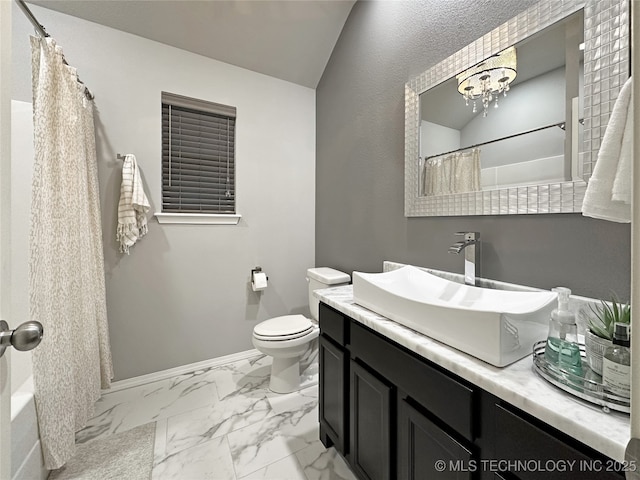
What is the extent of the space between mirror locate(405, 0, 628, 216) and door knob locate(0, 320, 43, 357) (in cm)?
148

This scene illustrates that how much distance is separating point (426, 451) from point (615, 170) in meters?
0.90

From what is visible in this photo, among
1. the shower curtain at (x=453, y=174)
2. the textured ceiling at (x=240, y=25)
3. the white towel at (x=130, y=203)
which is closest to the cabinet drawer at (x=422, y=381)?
the shower curtain at (x=453, y=174)

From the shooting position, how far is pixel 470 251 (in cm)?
114

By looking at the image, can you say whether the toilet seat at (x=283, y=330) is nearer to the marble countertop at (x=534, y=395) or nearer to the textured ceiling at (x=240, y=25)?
the marble countertop at (x=534, y=395)

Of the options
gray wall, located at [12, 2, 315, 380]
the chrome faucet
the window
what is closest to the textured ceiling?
gray wall, located at [12, 2, 315, 380]

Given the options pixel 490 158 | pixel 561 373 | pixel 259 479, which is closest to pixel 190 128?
pixel 490 158

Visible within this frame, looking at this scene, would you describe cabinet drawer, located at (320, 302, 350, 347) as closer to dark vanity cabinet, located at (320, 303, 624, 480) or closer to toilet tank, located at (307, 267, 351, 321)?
dark vanity cabinet, located at (320, 303, 624, 480)

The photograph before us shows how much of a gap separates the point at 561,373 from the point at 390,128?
150 cm

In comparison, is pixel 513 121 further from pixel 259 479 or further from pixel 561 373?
pixel 259 479

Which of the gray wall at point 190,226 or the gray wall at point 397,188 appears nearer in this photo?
the gray wall at point 397,188

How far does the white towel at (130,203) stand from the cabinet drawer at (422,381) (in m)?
1.70

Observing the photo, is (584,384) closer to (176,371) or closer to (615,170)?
(615,170)

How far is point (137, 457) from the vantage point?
1.35m

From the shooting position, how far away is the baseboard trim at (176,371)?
1.90 metres
